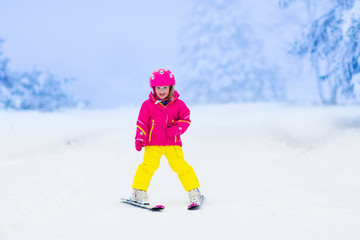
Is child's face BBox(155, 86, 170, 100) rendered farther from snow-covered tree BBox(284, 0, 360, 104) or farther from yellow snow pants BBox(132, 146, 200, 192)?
snow-covered tree BBox(284, 0, 360, 104)

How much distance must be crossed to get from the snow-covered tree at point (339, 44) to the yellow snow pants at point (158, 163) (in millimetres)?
6576

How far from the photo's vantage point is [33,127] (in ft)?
43.8

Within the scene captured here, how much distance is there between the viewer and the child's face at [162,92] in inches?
205

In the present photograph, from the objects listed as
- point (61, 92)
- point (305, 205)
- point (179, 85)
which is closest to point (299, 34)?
point (305, 205)

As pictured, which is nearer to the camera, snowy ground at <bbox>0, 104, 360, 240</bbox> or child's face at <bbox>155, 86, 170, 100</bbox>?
snowy ground at <bbox>0, 104, 360, 240</bbox>

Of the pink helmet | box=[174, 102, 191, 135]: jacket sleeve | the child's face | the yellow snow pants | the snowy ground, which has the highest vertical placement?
the pink helmet

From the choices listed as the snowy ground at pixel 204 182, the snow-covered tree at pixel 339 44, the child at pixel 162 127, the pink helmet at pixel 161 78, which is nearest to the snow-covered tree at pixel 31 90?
the snowy ground at pixel 204 182

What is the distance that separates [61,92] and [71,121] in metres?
4.47

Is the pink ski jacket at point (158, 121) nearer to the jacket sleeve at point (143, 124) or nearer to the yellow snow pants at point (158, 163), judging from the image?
the jacket sleeve at point (143, 124)

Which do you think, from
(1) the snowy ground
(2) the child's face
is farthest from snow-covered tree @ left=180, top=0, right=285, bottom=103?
(2) the child's face

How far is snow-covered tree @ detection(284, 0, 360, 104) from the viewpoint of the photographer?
391 inches

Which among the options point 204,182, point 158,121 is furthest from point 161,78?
point 204,182

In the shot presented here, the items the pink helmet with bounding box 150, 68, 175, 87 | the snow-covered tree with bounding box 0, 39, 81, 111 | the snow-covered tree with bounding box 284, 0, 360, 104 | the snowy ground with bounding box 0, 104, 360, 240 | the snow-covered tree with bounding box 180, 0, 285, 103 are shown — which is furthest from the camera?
the snow-covered tree with bounding box 180, 0, 285, 103

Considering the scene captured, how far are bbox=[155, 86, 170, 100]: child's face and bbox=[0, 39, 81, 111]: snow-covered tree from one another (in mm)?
13208
